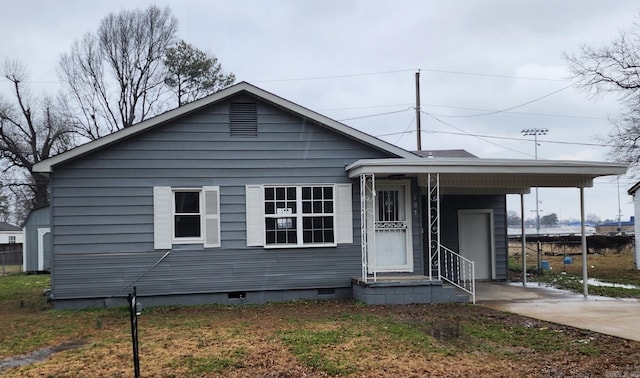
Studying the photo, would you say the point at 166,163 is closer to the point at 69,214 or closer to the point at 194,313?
the point at 69,214

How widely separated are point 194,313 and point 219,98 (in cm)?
458

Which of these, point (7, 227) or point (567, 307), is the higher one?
point (7, 227)

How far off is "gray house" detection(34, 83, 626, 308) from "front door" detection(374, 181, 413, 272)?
0.02 m

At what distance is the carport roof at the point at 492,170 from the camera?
39.3ft

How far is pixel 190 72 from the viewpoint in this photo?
36.2 m

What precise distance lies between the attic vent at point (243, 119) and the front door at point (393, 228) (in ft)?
10.3

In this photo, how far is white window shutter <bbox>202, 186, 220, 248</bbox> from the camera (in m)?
12.7

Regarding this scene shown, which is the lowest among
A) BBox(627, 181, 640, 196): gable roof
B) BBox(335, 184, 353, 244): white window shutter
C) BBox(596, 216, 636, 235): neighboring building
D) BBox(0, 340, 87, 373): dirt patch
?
BBox(596, 216, 636, 235): neighboring building

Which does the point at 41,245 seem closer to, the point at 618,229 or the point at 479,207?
the point at 479,207

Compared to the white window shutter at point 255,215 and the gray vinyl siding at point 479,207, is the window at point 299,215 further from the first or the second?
the gray vinyl siding at point 479,207

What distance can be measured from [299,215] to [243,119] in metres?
2.47

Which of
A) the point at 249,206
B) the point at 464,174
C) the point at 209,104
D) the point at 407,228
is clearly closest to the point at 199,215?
the point at 249,206

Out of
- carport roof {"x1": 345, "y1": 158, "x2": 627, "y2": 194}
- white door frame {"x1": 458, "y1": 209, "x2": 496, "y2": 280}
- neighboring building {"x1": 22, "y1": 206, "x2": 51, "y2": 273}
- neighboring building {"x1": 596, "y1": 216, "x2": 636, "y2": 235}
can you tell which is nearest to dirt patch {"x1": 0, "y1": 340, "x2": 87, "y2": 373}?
carport roof {"x1": 345, "y1": 158, "x2": 627, "y2": 194}

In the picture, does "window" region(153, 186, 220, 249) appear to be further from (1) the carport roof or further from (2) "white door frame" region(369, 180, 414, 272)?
(2) "white door frame" region(369, 180, 414, 272)
